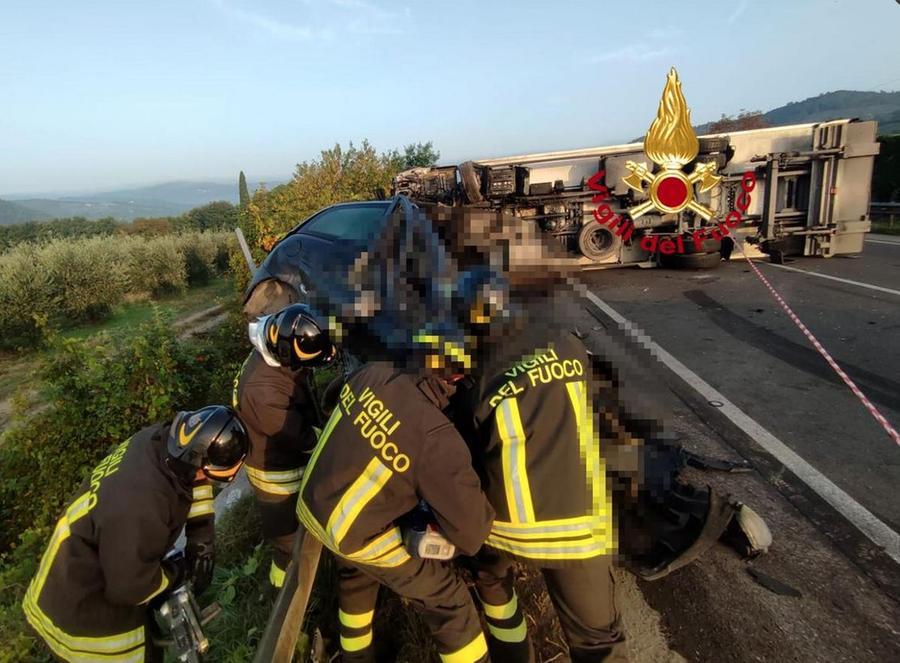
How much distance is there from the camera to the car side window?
4.11 meters

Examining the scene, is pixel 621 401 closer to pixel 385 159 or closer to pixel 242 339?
pixel 242 339

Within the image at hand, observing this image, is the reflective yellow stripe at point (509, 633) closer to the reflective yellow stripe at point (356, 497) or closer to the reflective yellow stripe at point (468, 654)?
the reflective yellow stripe at point (468, 654)

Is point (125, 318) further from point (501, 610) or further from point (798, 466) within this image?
point (798, 466)

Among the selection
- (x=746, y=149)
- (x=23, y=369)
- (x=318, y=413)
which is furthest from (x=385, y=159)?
(x=318, y=413)

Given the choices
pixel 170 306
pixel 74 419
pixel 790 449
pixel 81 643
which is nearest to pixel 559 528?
pixel 81 643

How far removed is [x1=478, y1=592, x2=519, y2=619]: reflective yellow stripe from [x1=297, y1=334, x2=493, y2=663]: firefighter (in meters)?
0.18

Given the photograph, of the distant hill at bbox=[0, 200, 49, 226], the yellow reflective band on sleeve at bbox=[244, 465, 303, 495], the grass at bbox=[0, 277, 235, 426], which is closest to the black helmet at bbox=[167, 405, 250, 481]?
the yellow reflective band on sleeve at bbox=[244, 465, 303, 495]

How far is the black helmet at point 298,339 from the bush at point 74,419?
3.02 meters

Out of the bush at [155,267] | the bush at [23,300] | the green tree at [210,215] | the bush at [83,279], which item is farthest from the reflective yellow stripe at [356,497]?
the green tree at [210,215]

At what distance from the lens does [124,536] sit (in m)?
1.98

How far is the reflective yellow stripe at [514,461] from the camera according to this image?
5.45 ft

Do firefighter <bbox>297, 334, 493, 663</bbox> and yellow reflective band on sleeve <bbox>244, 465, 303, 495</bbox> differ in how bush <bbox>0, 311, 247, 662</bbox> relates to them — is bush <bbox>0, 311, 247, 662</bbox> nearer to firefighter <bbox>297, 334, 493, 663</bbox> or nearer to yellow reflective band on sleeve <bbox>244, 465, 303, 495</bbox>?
yellow reflective band on sleeve <bbox>244, 465, 303, 495</bbox>

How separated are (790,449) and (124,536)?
3.86 m

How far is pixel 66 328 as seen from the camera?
46.9 ft
